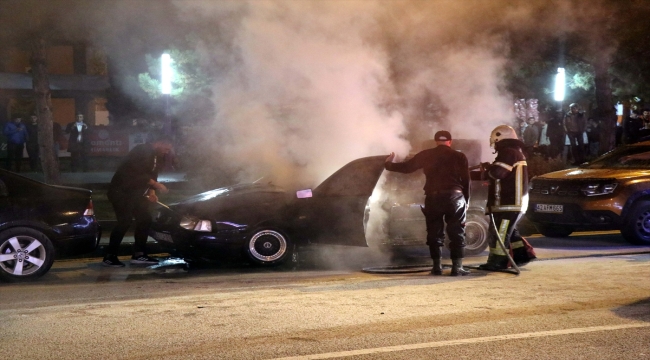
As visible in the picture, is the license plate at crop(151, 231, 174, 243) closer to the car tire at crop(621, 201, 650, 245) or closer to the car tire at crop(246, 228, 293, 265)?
the car tire at crop(246, 228, 293, 265)

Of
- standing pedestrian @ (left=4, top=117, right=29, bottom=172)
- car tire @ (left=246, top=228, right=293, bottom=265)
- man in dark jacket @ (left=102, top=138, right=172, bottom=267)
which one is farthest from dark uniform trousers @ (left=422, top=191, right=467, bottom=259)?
standing pedestrian @ (left=4, top=117, right=29, bottom=172)

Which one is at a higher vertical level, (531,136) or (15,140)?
(15,140)

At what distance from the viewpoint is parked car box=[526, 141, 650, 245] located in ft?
37.0

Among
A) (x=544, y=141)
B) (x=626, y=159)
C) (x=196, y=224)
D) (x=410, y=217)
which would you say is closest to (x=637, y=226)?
(x=626, y=159)

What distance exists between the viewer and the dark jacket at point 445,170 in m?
8.59

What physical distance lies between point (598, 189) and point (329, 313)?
237 inches

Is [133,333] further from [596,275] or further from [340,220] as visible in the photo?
[596,275]

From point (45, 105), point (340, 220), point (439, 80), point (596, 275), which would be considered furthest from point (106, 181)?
point (596, 275)

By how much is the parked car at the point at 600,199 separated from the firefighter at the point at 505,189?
2.84 m

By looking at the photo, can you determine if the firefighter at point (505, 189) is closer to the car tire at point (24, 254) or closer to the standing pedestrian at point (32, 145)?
the car tire at point (24, 254)

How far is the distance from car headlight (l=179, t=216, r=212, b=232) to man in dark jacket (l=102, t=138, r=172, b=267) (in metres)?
0.79

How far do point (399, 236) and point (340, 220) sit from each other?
2.43ft

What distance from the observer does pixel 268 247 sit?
31.0 feet

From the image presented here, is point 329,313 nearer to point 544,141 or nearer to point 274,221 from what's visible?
point 274,221
